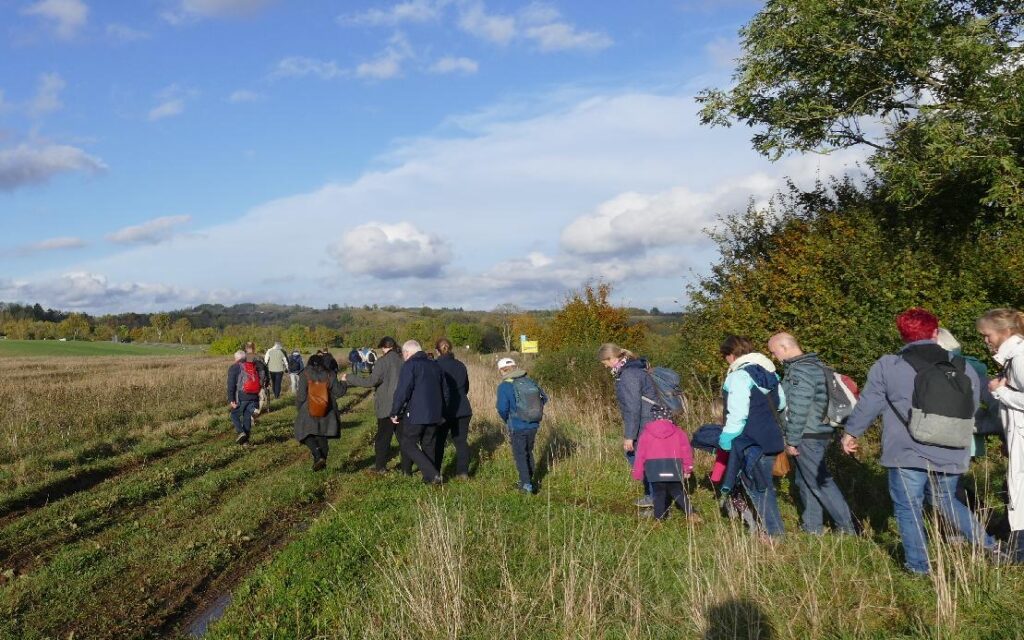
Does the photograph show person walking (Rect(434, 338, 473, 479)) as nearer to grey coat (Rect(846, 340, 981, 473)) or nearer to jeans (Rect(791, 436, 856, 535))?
jeans (Rect(791, 436, 856, 535))

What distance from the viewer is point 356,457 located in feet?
40.4

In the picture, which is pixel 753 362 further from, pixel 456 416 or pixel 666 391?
pixel 456 416

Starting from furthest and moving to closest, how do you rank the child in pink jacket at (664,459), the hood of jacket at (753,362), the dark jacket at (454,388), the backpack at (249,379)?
the backpack at (249,379) < the dark jacket at (454,388) < the child in pink jacket at (664,459) < the hood of jacket at (753,362)

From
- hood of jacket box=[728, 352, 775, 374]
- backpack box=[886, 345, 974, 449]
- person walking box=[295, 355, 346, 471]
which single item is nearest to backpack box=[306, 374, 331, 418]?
person walking box=[295, 355, 346, 471]

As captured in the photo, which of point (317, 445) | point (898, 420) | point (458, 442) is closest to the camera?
point (898, 420)

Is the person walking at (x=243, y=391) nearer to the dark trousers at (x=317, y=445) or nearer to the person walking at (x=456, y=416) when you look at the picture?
the dark trousers at (x=317, y=445)

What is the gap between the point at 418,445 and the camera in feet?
31.5

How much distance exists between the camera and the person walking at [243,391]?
13.6 m

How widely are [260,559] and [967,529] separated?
587cm

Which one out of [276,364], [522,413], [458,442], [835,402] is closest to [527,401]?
[522,413]

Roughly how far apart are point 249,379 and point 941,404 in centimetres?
1176

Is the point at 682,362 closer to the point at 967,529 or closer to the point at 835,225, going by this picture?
the point at 835,225

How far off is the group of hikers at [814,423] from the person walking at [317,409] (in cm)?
184

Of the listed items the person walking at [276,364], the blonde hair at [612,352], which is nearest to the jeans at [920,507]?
the blonde hair at [612,352]
